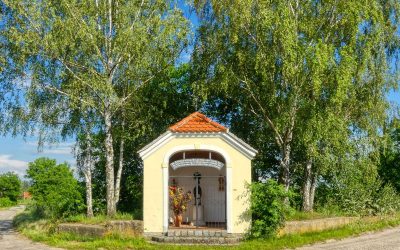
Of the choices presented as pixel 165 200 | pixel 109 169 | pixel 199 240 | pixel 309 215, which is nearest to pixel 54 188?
pixel 109 169

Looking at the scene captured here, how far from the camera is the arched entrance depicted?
21.4 metres

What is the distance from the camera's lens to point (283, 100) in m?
21.2

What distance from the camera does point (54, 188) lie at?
939 inches

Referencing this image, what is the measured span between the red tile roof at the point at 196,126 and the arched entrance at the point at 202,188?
172 cm

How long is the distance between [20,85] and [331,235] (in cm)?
1454

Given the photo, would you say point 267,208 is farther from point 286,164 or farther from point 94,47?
point 94,47

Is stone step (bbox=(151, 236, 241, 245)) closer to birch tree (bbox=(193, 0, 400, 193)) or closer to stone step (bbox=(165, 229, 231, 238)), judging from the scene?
stone step (bbox=(165, 229, 231, 238))

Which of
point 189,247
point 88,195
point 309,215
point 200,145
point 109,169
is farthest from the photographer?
point 88,195

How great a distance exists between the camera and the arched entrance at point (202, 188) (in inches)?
842

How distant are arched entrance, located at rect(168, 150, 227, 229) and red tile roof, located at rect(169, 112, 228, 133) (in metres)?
1.72

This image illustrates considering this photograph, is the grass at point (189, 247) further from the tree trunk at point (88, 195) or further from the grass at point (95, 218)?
the tree trunk at point (88, 195)

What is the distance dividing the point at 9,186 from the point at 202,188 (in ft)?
178

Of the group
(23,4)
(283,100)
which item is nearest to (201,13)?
(283,100)

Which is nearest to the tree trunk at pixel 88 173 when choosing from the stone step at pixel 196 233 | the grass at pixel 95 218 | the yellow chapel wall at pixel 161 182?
the grass at pixel 95 218
